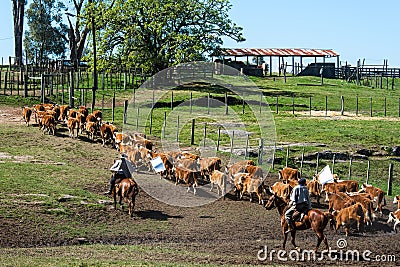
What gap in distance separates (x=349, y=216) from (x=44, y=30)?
57812 millimetres

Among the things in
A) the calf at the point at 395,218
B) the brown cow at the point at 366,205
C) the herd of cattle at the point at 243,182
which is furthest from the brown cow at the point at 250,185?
the calf at the point at 395,218

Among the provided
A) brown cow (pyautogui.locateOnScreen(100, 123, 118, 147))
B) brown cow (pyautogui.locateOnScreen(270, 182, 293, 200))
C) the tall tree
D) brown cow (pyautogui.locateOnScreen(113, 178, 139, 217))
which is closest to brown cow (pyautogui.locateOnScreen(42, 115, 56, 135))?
brown cow (pyautogui.locateOnScreen(100, 123, 118, 147))

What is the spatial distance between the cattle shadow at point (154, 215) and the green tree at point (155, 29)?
30852 millimetres

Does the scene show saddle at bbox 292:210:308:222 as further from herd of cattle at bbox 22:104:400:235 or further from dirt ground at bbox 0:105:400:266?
herd of cattle at bbox 22:104:400:235

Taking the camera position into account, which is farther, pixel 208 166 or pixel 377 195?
pixel 208 166

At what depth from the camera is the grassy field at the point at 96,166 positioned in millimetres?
16469

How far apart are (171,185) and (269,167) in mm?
5252

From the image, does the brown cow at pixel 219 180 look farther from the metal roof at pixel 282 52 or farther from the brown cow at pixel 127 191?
the metal roof at pixel 282 52

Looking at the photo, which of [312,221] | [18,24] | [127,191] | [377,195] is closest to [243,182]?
[377,195]

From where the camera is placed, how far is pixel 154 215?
813 inches

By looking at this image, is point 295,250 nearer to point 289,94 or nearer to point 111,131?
point 111,131

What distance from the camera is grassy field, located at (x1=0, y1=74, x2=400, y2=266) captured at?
16.5m

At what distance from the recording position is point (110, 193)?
21391mm

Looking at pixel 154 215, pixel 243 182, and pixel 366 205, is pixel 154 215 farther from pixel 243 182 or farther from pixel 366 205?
pixel 366 205
